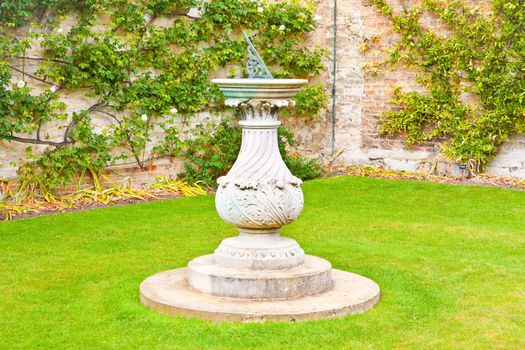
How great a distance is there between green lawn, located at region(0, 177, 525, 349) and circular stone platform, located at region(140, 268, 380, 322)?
8 centimetres

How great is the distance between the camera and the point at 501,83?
1121cm

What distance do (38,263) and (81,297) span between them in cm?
121

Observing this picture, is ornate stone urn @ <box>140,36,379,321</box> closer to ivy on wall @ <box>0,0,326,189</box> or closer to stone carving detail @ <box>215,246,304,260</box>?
stone carving detail @ <box>215,246,304,260</box>

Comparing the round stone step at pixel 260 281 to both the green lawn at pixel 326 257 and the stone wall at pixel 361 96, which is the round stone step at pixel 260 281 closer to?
the green lawn at pixel 326 257

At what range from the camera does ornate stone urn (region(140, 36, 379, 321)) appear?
561cm

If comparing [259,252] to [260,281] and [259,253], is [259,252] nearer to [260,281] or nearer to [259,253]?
[259,253]

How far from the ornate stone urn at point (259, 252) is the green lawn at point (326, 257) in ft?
0.72

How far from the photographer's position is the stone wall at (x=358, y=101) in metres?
12.4

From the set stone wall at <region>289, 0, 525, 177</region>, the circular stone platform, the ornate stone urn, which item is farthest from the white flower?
the circular stone platform

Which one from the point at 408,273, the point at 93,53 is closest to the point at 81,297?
the point at 408,273

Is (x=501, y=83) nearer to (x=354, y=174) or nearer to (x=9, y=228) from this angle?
(x=354, y=174)

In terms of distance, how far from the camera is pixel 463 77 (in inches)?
462

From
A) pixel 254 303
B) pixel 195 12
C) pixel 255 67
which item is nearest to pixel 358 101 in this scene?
pixel 195 12

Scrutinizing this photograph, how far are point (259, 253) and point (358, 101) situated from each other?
7.30 meters
